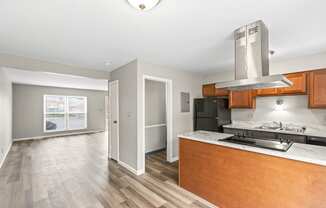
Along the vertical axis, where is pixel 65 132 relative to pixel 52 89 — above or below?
below

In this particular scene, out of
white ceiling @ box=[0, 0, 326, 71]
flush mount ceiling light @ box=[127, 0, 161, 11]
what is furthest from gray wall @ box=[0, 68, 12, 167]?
flush mount ceiling light @ box=[127, 0, 161, 11]

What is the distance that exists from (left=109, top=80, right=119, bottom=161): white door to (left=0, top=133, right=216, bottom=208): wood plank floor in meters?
0.29

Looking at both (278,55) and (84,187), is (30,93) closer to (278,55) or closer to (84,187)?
(84,187)

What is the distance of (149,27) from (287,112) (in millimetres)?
3538

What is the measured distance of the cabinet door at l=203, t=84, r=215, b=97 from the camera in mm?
4459

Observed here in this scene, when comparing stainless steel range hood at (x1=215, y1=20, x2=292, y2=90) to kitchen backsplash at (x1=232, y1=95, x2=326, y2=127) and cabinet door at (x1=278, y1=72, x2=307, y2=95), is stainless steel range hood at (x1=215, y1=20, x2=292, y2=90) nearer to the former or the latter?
cabinet door at (x1=278, y1=72, x2=307, y2=95)

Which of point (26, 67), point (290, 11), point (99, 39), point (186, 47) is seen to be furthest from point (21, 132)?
point (290, 11)

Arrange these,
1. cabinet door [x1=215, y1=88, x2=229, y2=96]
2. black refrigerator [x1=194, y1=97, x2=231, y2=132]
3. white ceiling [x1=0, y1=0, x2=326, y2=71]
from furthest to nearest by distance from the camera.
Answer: cabinet door [x1=215, y1=88, x2=229, y2=96], black refrigerator [x1=194, y1=97, x2=231, y2=132], white ceiling [x1=0, y1=0, x2=326, y2=71]

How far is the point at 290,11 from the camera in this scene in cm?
164

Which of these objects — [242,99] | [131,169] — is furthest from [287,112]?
[131,169]

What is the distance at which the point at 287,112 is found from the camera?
3.44 metres

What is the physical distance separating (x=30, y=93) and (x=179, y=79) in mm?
6681

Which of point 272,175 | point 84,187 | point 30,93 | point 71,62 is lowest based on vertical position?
point 84,187

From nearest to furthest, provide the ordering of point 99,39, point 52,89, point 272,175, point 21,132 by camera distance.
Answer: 1. point 272,175
2. point 99,39
3. point 21,132
4. point 52,89
